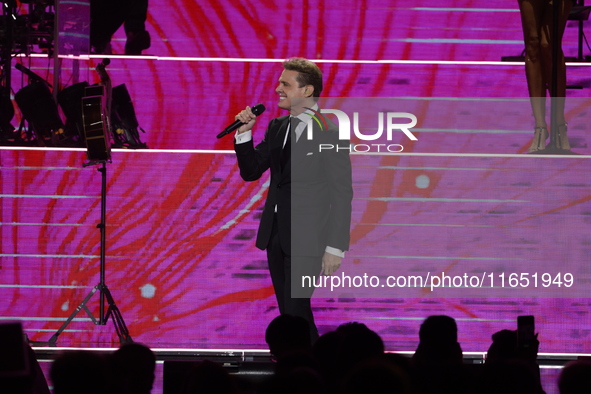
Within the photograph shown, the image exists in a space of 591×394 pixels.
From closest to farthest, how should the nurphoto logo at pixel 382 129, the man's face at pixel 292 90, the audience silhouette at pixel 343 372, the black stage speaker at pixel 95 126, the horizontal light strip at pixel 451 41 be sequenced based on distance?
the audience silhouette at pixel 343 372 → the man's face at pixel 292 90 → the black stage speaker at pixel 95 126 → the nurphoto logo at pixel 382 129 → the horizontal light strip at pixel 451 41

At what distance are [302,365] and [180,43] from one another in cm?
320

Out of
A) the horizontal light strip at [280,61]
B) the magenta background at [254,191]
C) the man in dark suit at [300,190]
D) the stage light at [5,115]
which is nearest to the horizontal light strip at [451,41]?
the magenta background at [254,191]

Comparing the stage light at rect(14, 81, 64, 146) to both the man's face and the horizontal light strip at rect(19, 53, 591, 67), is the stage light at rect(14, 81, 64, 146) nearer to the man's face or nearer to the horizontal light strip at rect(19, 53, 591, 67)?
the horizontal light strip at rect(19, 53, 591, 67)

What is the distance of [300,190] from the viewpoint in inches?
163

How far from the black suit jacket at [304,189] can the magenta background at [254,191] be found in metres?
0.78

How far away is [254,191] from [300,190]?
0.96 m

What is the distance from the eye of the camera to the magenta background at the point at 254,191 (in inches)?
193

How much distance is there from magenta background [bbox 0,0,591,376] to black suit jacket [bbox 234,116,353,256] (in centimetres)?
78

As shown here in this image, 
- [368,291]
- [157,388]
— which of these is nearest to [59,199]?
[157,388]

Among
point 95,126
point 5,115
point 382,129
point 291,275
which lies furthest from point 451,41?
point 5,115

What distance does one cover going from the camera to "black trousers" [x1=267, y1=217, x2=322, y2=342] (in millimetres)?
3986

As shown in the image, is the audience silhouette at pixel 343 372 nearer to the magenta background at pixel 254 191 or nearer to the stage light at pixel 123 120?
the magenta background at pixel 254 191

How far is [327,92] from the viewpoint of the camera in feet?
16.8

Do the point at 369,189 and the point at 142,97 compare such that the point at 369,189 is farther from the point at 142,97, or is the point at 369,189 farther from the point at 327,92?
the point at 142,97
